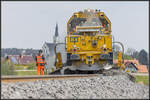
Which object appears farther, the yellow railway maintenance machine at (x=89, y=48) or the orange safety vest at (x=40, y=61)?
the orange safety vest at (x=40, y=61)

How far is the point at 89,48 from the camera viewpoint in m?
9.84

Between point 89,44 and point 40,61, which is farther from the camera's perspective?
point 40,61

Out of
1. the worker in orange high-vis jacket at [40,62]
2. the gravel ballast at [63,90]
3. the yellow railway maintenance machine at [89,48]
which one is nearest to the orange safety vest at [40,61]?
the worker in orange high-vis jacket at [40,62]

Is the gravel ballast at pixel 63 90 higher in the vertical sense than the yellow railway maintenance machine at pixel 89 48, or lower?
lower

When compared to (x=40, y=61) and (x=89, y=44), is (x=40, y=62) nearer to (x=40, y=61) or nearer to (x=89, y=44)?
(x=40, y=61)

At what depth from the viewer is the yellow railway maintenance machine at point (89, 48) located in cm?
960

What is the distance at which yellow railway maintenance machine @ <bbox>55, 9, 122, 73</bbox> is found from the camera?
31.5 feet

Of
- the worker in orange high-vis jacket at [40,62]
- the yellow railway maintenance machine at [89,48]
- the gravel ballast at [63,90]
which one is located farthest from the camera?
the worker in orange high-vis jacket at [40,62]

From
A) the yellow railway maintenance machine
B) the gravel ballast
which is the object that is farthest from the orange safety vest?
the gravel ballast

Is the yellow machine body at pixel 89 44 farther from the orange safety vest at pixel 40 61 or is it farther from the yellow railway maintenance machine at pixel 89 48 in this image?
the orange safety vest at pixel 40 61

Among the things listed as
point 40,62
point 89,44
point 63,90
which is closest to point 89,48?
point 89,44

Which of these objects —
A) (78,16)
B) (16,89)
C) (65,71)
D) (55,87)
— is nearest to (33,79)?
(55,87)

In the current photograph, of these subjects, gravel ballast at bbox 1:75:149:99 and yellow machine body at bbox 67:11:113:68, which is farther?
yellow machine body at bbox 67:11:113:68

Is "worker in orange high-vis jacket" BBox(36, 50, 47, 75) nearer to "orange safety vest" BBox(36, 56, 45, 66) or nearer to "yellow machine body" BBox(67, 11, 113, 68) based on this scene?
"orange safety vest" BBox(36, 56, 45, 66)
